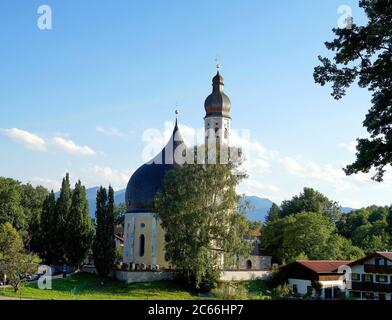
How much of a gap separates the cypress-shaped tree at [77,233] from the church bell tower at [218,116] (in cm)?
1780

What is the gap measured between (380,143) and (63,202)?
137ft

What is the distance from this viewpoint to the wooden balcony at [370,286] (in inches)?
1766

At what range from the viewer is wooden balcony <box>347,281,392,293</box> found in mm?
44844

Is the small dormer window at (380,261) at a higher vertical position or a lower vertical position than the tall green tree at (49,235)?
lower

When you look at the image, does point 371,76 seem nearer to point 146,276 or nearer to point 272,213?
point 146,276

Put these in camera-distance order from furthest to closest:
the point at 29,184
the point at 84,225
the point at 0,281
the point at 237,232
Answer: the point at 29,184 < the point at 84,225 < the point at 237,232 < the point at 0,281

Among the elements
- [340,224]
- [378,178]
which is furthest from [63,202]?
[340,224]

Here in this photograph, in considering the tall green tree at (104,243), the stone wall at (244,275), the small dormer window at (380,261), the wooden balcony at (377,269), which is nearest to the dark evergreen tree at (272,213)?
the stone wall at (244,275)

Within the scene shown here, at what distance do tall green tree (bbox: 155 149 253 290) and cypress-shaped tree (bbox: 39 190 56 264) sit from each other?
43.4 ft

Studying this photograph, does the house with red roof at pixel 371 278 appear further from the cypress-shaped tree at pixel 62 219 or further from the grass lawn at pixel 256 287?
the cypress-shaped tree at pixel 62 219

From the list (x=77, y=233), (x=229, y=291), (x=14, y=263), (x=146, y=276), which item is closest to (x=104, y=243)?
(x=77, y=233)

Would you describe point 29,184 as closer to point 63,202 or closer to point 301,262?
point 63,202

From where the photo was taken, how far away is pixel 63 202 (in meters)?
52.6
